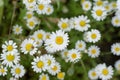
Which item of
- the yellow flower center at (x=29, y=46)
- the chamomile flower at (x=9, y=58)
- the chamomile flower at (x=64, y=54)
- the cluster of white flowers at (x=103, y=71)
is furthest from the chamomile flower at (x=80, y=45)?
the chamomile flower at (x=9, y=58)

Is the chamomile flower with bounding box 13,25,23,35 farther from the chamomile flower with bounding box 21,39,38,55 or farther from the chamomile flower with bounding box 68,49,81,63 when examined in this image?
the chamomile flower with bounding box 68,49,81,63

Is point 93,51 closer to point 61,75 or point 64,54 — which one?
point 64,54

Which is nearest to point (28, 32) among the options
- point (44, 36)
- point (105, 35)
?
point (44, 36)

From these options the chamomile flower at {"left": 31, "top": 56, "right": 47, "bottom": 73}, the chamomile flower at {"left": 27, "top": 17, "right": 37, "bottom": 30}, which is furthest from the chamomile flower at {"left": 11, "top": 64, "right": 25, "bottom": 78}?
the chamomile flower at {"left": 27, "top": 17, "right": 37, "bottom": 30}

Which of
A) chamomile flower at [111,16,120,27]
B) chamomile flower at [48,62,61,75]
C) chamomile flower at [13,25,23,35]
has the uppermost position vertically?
chamomile flower at [111,16,120,27]

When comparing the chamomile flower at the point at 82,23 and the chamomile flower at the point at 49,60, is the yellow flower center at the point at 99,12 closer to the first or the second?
the chamomile flower at the point at 82,23

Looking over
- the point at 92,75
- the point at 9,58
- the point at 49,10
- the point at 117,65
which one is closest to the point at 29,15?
the point at 49,10
